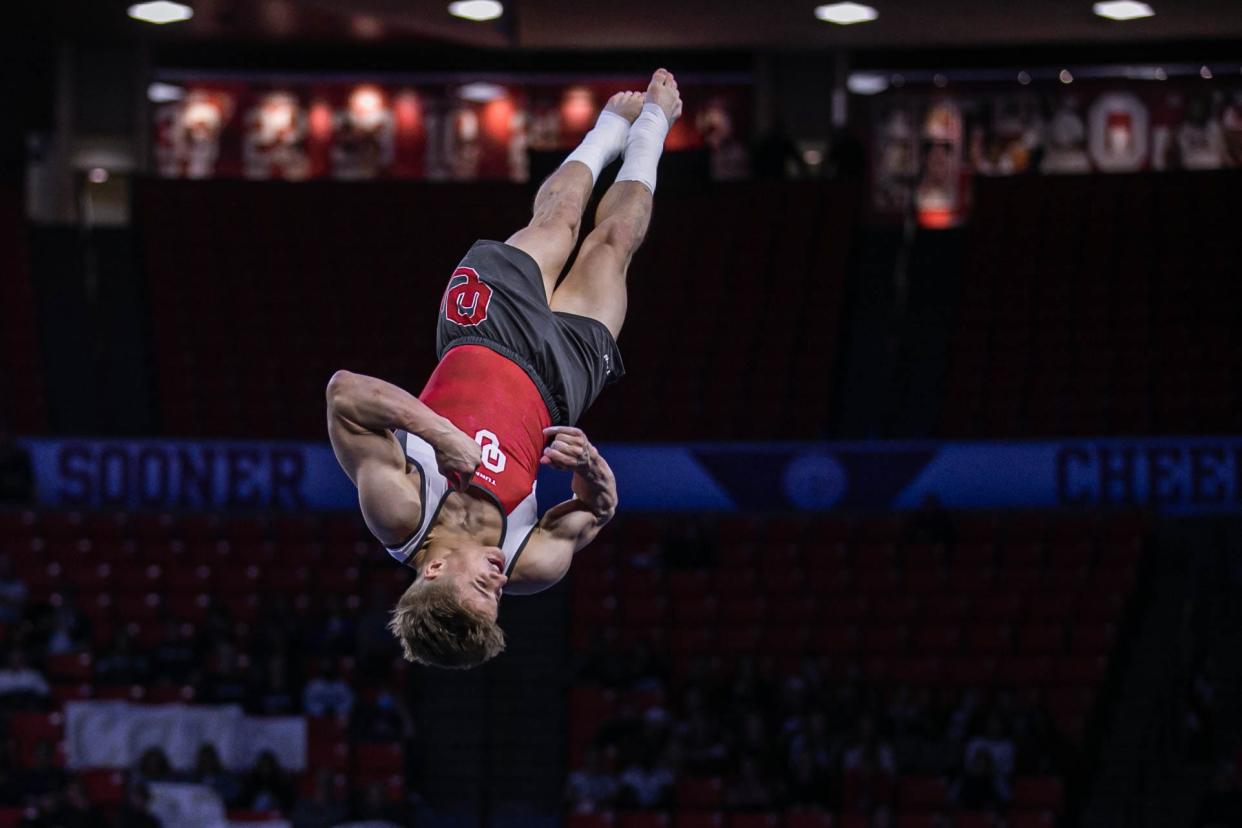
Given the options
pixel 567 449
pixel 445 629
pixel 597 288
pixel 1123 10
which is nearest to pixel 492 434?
pixel 567 449

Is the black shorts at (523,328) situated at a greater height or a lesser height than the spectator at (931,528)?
greater

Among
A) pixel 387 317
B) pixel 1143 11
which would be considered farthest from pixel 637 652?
pixel 1143 11

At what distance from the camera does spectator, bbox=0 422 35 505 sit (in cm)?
1678

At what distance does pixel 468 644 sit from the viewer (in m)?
5.34

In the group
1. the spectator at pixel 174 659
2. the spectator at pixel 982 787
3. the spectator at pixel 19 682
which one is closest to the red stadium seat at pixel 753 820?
the spectator at pixel 982 787

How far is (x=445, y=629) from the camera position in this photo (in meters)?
5.35

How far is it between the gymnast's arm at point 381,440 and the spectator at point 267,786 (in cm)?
724

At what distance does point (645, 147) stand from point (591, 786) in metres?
6.70

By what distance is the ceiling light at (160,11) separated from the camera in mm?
18875

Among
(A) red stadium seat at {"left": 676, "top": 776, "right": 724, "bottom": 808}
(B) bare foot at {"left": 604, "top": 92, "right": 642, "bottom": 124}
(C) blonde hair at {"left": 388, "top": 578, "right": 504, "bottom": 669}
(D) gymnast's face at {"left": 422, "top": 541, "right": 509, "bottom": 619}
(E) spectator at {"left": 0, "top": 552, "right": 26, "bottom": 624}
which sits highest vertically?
(B) bare foot at {"left": 604, "top": 92, "right": 642, "bottom": 124}

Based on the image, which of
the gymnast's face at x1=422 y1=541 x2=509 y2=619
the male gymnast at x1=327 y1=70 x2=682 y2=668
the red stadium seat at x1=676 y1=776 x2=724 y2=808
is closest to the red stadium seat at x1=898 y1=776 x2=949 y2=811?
the red stadium seat at x1=676 y1=776 x2=724 y2=808

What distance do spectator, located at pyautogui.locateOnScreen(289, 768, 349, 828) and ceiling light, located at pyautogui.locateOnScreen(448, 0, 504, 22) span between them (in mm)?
8941

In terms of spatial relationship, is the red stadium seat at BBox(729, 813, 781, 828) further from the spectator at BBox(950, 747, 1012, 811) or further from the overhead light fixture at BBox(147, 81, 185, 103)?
the overhead light fixture at BBox(147, 81, 185, 103)

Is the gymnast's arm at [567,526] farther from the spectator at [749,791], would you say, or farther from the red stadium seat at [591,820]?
the spectator at [749,791]
